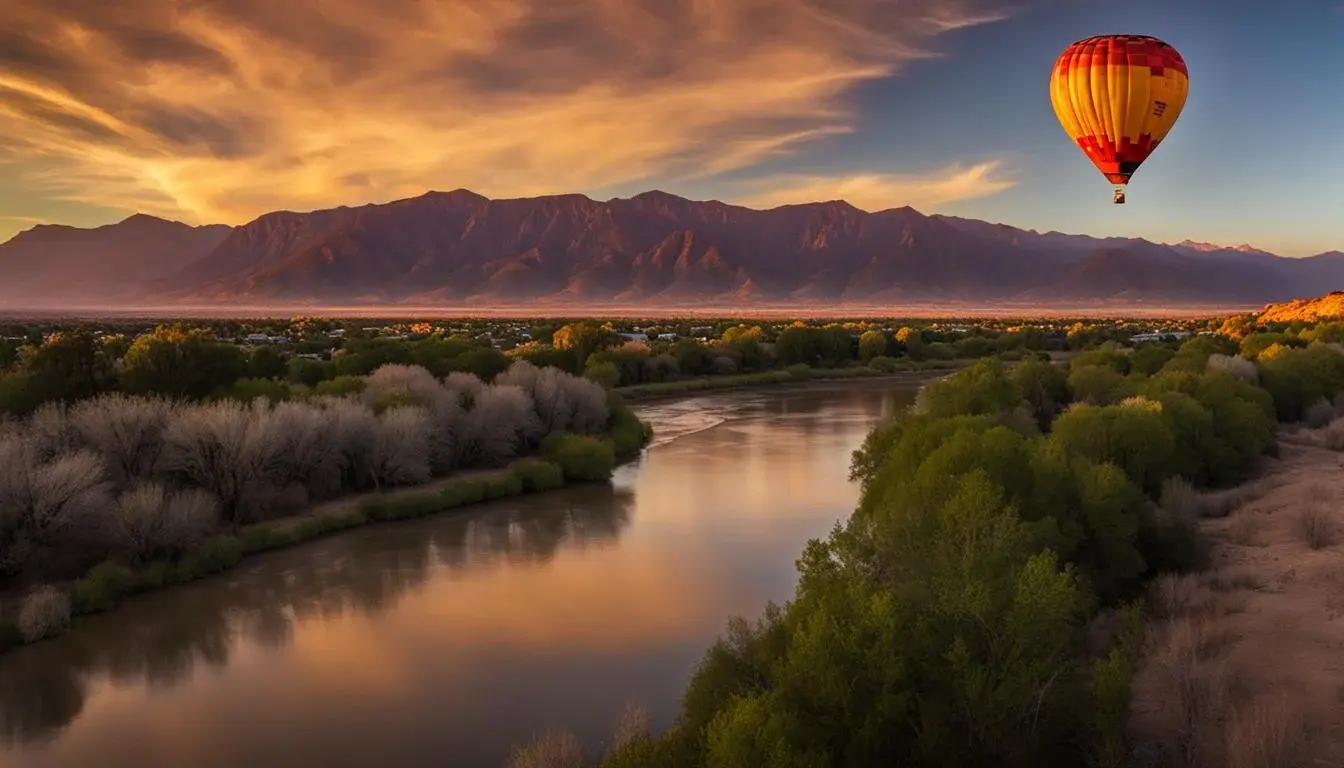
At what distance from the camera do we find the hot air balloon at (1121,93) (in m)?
27.0

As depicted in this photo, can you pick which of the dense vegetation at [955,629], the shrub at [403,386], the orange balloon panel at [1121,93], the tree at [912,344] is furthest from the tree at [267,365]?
the tree at [912,344]

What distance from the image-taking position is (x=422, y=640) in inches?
728

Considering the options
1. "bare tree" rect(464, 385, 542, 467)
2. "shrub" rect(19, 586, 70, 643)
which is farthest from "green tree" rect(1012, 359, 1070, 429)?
"shrub" rect(19, 586, 70, 643)

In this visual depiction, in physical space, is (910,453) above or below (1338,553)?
above

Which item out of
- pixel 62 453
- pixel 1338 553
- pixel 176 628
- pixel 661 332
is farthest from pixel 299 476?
pixel 661 332

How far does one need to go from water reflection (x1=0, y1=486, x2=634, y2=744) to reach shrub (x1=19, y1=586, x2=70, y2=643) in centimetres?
25

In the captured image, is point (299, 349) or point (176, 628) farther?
point (299, 349)

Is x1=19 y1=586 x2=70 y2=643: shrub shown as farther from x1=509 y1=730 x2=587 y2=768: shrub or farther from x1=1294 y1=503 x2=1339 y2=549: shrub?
x1=1294 y1=503 x2=1339 y2=549: shrub

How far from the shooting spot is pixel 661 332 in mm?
99500

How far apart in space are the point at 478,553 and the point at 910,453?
11.4 meters

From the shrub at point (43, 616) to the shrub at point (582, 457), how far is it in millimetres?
16815

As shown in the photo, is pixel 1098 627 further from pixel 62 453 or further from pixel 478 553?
pixel 62 453

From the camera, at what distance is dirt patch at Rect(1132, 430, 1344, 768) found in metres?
11.8

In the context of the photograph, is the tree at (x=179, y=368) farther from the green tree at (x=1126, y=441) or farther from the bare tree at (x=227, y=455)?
the green tree at (x=1126, y=441)
